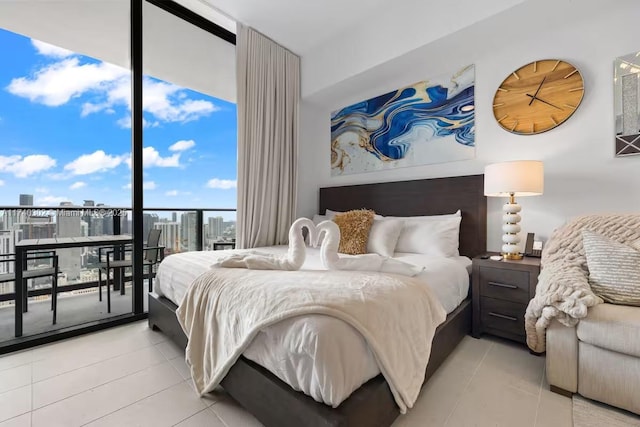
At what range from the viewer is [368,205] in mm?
3135

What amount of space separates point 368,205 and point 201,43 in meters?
2.59

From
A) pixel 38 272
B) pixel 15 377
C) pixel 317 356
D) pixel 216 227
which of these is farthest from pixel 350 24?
pixel 15 377

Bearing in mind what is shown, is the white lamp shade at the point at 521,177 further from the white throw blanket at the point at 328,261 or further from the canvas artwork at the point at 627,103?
the white throw blanket at the point at 328,261

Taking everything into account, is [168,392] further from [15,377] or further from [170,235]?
[170,235]

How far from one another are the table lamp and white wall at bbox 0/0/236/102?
2860 millimetres

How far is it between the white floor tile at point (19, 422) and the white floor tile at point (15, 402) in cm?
3

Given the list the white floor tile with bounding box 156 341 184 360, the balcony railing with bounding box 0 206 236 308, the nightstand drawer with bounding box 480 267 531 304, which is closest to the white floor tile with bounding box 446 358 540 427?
the nightstand drawer with bounding box 480 267 531 304

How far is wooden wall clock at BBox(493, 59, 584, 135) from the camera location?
2062 mm

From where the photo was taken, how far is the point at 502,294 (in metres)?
1.92

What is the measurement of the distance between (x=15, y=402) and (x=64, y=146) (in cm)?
257

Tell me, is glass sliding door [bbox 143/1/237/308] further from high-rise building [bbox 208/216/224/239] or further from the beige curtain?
the beige curtain

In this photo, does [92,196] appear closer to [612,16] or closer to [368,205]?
[368,205]

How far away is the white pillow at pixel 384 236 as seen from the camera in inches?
91.0

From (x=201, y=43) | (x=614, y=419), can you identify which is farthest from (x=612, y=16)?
(x=201, y=43)
